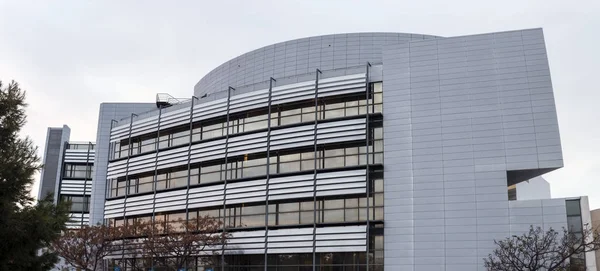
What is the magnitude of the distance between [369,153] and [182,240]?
1523 centimetres

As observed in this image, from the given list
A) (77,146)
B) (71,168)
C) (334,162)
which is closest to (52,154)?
(77,146)

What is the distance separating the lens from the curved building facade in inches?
1671

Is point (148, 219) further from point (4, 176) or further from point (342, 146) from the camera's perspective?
point (4, 176)

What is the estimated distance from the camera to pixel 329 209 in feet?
157

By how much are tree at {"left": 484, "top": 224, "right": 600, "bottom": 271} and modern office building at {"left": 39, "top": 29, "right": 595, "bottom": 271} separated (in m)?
1.07

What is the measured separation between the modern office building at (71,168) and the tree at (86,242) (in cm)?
1817

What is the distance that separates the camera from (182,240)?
161 ft

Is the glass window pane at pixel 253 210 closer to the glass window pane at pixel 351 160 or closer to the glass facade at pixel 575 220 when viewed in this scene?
the glass window pane at pixel 351 160

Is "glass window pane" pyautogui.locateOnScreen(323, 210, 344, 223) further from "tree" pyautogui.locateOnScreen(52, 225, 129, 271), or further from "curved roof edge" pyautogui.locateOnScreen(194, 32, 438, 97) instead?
"tree" pyautogui.locateOnScreen(52, 225, 129, 271)

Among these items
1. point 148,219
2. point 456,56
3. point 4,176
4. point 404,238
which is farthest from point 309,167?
point 4,176

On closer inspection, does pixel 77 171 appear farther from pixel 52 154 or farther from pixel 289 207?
pixel 289 207

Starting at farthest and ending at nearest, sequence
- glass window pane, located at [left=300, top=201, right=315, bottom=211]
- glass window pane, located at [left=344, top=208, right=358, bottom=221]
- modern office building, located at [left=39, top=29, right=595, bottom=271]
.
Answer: glass window pane, located at [left=300, top=201, right=315, bottom=211], glass window pane, located at [left=344, top=208, right=358, bottom=221], modern office building, located at [left=39, top=29, right=595, bottom=271]

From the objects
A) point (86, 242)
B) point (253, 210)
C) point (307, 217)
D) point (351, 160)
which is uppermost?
point (351, 160)

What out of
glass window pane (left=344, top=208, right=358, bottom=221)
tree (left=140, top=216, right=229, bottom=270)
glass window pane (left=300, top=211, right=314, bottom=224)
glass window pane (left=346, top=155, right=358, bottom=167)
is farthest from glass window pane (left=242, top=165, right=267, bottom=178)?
glass window pane (left=344, top=208, right=358, bottom=221)
